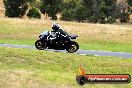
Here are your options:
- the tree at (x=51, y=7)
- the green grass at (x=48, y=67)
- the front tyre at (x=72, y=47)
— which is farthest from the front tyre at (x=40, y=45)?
the tree at (x=51, y=7)

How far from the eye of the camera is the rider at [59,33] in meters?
27.5

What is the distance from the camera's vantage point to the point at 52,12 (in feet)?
252

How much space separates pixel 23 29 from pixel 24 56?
21328 millimetres

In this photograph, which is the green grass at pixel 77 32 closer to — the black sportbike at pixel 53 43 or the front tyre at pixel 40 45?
the front tyre at pixel 40 45

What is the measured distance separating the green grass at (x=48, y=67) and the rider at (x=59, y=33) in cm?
158

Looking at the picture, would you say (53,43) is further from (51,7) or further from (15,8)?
(51,7)

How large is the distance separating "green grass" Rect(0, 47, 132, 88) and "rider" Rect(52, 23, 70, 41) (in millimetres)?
1582

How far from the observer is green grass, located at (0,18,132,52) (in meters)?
40.8

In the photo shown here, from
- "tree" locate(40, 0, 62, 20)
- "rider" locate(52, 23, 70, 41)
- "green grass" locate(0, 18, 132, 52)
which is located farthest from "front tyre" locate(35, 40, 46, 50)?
"tree" locate(40, 0, 62, 20)

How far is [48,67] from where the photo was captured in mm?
23828

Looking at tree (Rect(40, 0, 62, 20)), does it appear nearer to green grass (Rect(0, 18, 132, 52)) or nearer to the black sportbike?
green grass (Rect(0, 18, 132, 52))

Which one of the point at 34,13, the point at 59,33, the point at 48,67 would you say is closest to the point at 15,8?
the point at 34,13

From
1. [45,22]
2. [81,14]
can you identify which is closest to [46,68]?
[45,22]

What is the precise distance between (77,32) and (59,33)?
61.9 feet
